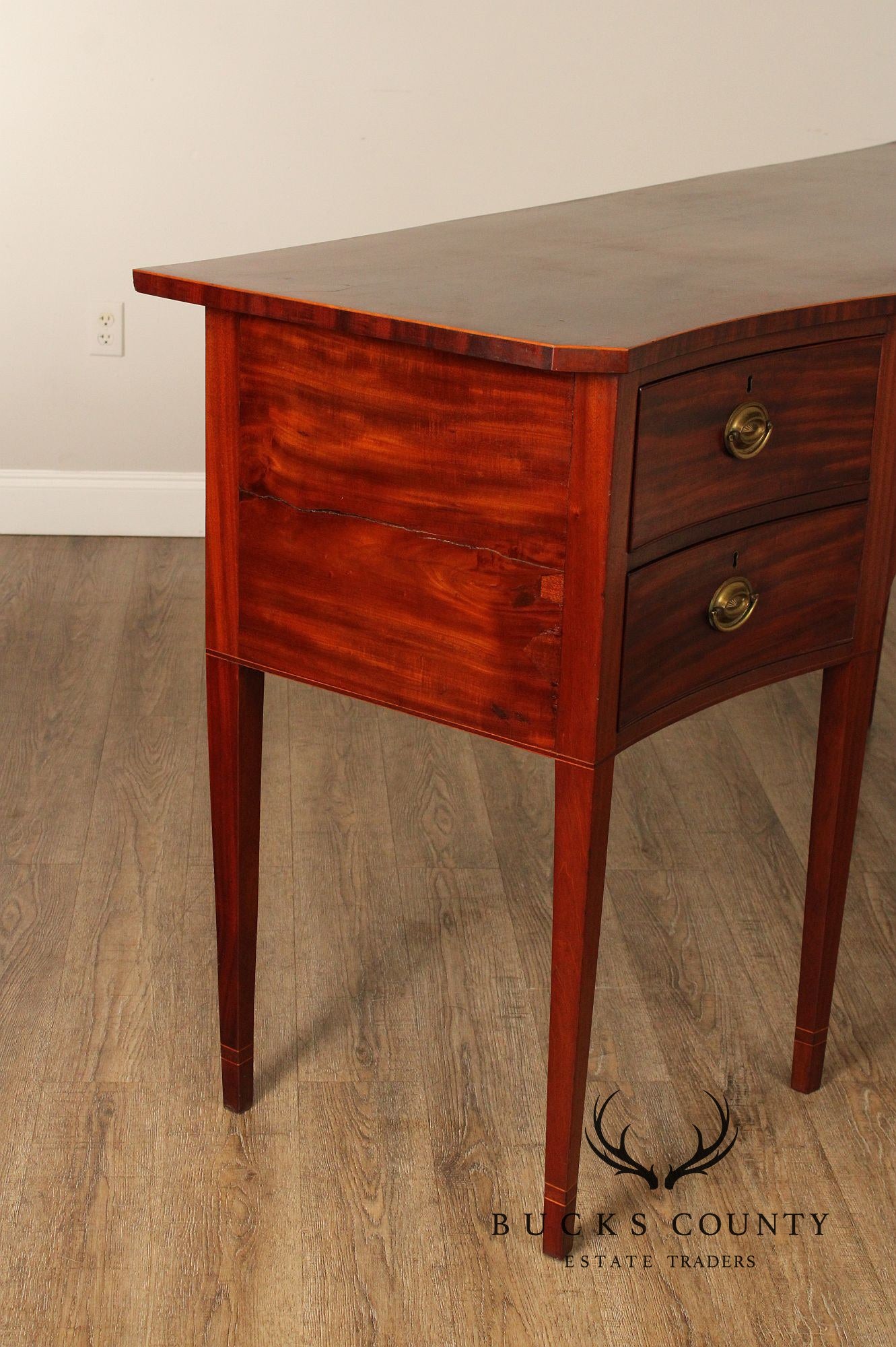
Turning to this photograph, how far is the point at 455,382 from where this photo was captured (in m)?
1.08

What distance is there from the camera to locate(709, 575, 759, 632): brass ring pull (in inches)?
46.7

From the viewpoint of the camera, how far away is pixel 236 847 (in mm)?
1373

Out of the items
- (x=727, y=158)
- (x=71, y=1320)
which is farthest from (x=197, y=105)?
(x=71, y=1320)

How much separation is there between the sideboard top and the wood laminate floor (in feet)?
2.57

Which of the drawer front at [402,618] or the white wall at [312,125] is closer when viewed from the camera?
the drawer front at [402,618]

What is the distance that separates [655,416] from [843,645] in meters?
0.39

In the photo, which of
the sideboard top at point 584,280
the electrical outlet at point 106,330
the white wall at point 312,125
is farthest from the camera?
the electrical outlet at point 106,330

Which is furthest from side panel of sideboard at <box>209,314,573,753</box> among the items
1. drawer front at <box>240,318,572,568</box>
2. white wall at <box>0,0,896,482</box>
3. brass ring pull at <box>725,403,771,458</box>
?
white wall at <box>0,0,896,482</box>

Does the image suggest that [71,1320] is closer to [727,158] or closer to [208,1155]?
[208,1155]

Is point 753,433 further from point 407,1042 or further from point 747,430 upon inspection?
point 407,1042

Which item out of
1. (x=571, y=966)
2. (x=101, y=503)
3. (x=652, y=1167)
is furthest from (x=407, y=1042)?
(x=101, y=503)

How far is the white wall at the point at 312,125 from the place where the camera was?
293cm

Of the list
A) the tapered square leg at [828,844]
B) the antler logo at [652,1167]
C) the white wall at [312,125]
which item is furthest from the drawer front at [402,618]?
the white wall at [312,125]

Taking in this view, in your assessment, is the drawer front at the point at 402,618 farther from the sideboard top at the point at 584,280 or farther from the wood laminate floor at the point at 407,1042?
the wood laminate floor at the point at 407,1042
